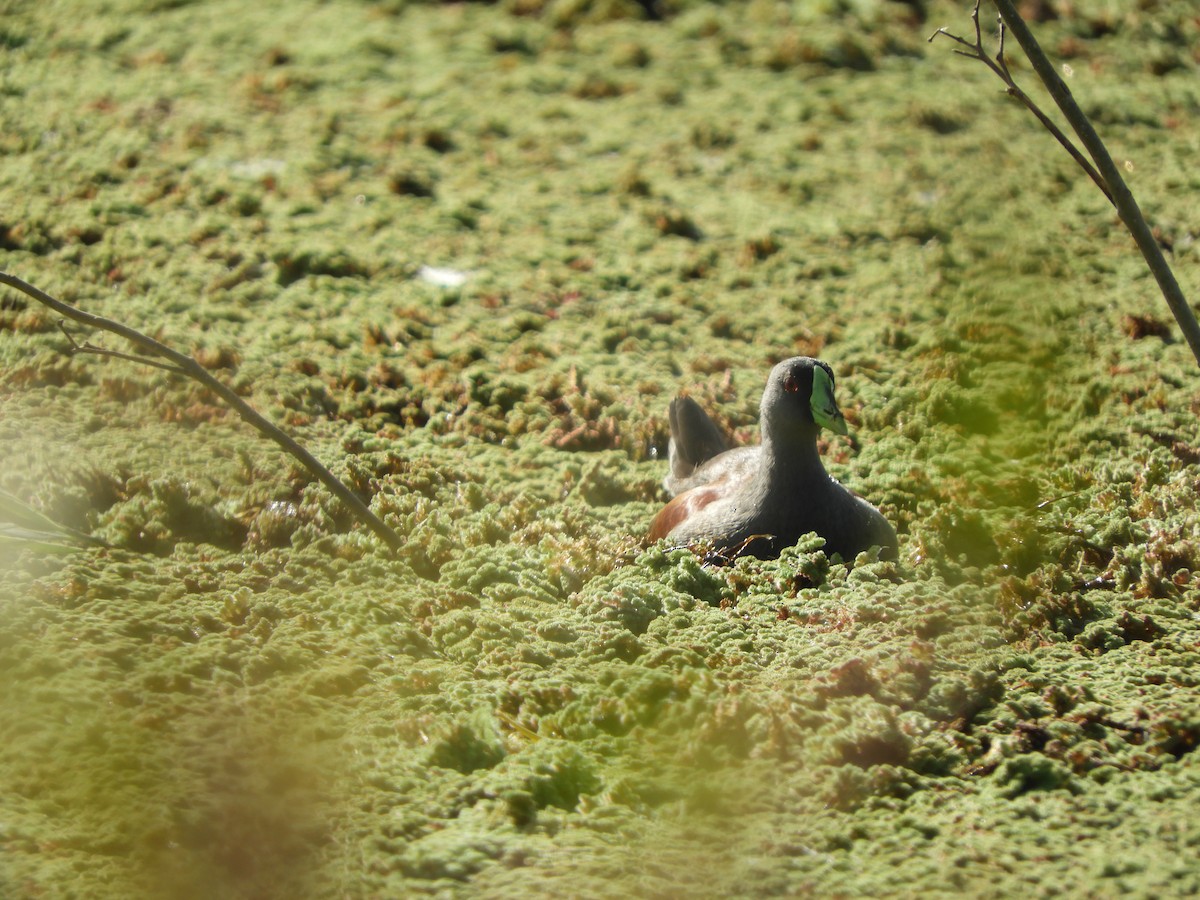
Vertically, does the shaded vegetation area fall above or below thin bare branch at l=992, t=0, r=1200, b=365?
below

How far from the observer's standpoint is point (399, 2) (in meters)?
9.14

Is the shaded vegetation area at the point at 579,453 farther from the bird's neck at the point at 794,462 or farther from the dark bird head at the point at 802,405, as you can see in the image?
the dark bird head at the point at 802,405

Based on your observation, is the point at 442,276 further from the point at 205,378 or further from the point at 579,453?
the point at 205,378

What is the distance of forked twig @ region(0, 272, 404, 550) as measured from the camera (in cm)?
336

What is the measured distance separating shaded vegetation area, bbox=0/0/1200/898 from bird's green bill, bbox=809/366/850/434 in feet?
1.59

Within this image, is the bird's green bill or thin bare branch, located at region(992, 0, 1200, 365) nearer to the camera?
thin bare branch, located at region(992, 0, 1200, 365)

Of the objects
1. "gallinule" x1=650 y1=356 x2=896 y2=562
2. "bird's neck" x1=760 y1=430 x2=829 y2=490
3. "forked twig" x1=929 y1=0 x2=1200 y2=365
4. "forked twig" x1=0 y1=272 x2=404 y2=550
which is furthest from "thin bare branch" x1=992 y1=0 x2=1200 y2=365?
"forked twig" x1=0 y1=272 x2=404 y2=550

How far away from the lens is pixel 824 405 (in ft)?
14.2

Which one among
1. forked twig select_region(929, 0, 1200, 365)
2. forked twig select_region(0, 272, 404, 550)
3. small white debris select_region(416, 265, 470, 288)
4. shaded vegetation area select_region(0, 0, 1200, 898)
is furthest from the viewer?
small white debris select_region(416, 265, 470, 288)

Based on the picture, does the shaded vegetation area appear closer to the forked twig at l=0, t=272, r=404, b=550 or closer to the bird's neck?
the forked twig at l=0, t=272, r=404, b=550

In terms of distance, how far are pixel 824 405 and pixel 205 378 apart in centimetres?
204

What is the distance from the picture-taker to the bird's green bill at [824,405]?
4.32 metres

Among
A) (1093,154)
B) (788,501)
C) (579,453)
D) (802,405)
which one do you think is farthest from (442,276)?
(1093,154)

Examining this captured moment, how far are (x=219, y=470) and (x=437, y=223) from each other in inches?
101
